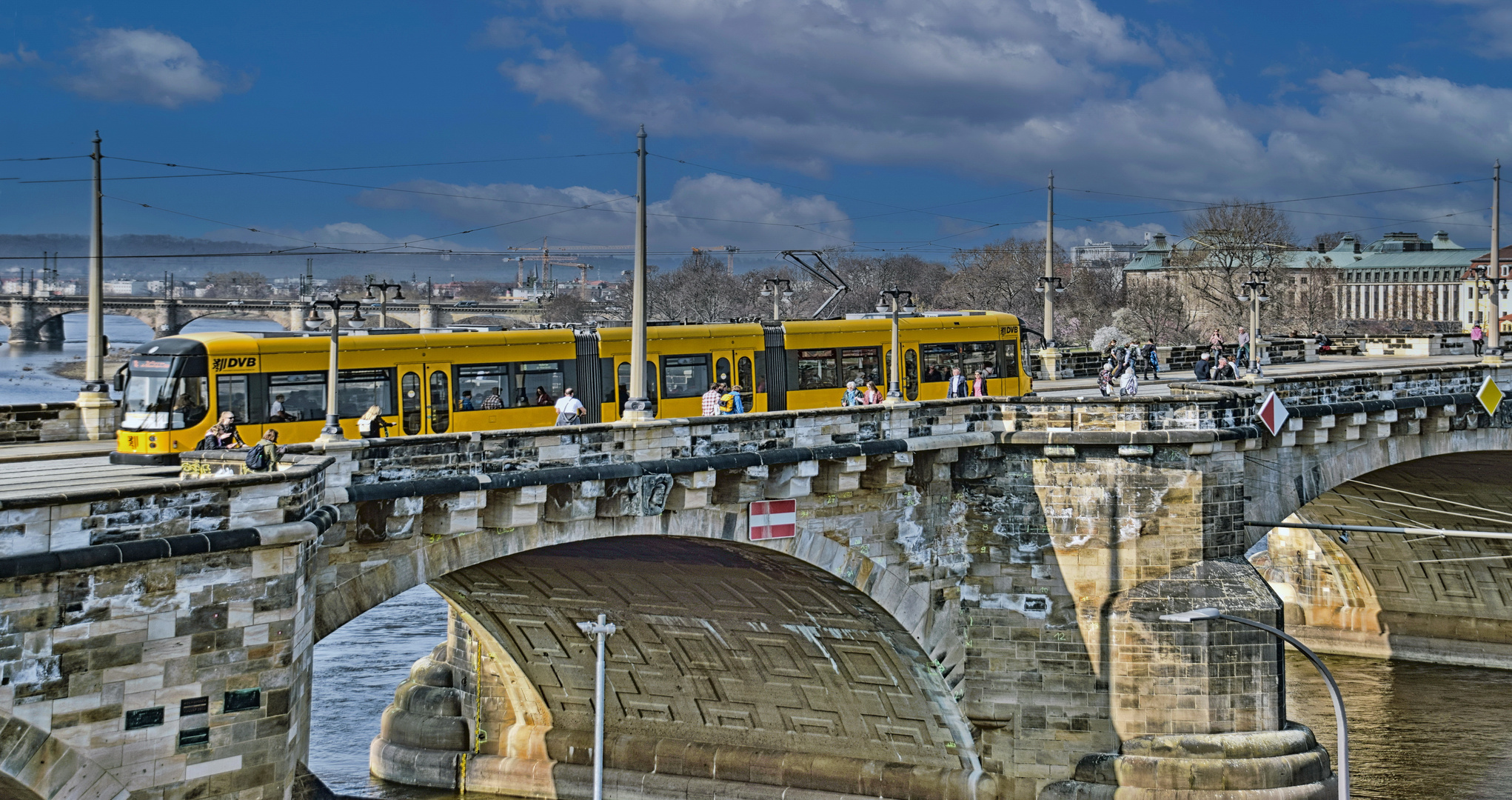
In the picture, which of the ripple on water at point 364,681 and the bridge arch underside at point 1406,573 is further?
the bridge arch underside at point 1406,573

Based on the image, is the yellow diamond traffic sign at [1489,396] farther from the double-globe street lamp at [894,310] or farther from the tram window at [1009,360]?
the double-globe street lamp at [894,310]

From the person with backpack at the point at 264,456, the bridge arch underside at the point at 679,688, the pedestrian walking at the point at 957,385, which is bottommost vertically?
the bridge arch underside at the point at 679,688

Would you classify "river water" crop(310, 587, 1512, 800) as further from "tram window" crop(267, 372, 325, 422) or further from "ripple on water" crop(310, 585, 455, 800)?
"tram window" crop(267, 372, 325, 422)

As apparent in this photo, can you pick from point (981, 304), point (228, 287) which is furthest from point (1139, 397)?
point (228, 287)

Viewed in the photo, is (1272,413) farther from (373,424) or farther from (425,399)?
(373,424)

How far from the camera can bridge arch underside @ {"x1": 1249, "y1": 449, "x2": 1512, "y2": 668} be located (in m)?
41.7

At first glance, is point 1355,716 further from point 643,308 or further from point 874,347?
point 643,308

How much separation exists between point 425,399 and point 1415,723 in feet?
82.2

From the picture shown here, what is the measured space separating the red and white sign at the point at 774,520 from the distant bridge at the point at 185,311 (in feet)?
94.5

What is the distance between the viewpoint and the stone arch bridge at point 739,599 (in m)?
14.8

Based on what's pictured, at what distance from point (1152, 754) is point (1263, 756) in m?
1.65

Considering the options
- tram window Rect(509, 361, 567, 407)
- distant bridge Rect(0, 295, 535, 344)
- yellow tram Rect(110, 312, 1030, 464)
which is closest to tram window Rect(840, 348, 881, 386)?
yellow tram Rect(110, 312, 1030, 464)

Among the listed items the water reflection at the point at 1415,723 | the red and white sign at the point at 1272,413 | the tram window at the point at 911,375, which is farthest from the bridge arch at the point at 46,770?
the water reflection at the point at 1415,723

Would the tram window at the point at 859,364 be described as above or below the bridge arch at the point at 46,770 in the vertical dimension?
above
